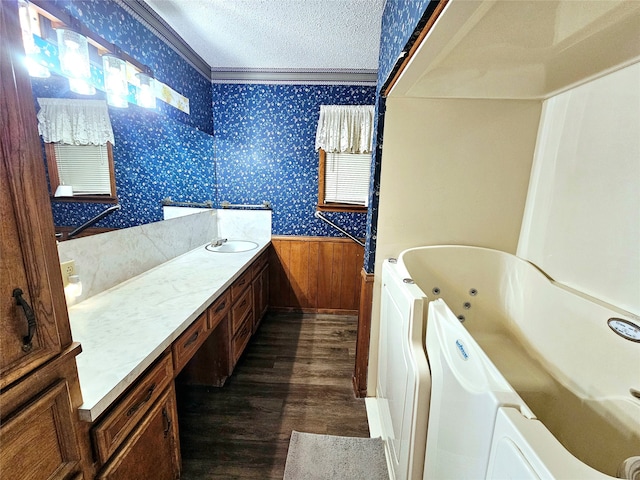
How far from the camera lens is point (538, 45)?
1049 millimetres

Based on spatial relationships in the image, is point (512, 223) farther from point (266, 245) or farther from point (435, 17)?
point (266, 245)

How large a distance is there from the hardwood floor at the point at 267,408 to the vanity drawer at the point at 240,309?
15.5 inches

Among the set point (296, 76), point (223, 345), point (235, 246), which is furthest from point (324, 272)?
point (296, 76)

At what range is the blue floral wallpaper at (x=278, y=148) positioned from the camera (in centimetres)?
288

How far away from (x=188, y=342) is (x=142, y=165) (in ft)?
4.26

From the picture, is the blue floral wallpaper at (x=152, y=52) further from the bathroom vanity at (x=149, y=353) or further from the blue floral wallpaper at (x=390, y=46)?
the blue floral wallpaper at (x=390, y=46)

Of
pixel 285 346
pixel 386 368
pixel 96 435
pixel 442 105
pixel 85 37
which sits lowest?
pixel 285 346

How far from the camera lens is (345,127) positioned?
2.84 meters

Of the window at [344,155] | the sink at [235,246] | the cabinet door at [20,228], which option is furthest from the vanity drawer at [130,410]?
the window at [344,155]

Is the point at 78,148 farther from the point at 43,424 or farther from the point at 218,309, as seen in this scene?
the point at 43,424

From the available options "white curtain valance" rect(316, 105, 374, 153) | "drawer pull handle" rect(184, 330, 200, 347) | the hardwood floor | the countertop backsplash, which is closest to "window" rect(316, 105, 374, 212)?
"white curtain valance" rect(316, 105, 374, 153)

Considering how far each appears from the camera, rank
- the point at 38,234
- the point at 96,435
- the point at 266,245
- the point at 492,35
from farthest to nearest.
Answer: the point at 266,245
the point at 492,35
the point at 96,435
the point at 38,234

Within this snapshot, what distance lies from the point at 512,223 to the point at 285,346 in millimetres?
2026

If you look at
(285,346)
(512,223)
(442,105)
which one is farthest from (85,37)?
(512,223)
